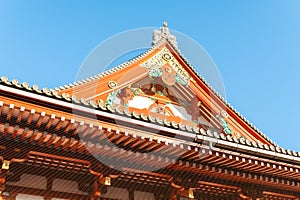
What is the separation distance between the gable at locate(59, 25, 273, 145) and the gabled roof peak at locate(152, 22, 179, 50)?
17cm

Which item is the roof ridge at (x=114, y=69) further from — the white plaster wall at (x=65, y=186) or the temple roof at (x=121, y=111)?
the white plaster wall at (x=65, y=186)

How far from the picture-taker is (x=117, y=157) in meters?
7.54

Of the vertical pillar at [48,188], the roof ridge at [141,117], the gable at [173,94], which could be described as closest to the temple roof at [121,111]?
the roof ridge at [141,117]

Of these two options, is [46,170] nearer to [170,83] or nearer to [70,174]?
[70,174]

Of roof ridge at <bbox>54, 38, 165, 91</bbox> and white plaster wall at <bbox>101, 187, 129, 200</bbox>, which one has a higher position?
roof ridge at <bbox>54, 38, 165, 91</bbox>

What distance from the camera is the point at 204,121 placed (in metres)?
13.4

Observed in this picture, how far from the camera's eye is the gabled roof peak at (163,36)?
14058 millimetres

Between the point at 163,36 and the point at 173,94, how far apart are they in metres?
2.38

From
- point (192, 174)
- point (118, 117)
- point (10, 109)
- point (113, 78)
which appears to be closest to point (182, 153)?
point (192, 174)

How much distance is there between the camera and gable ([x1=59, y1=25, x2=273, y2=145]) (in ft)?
41.5

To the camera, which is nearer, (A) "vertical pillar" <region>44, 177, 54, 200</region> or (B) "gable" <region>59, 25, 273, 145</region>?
(A) "vertical pillar" <region>44, 177, 54, 200</region>

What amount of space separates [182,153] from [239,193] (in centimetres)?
242

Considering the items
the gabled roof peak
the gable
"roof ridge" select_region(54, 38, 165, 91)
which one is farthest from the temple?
the gabled roof peak

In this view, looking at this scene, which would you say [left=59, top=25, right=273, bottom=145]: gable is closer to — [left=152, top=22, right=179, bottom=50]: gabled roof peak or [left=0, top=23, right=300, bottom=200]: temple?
[left=152, top=22, right=179, bottom=50]: gabled roof peak
